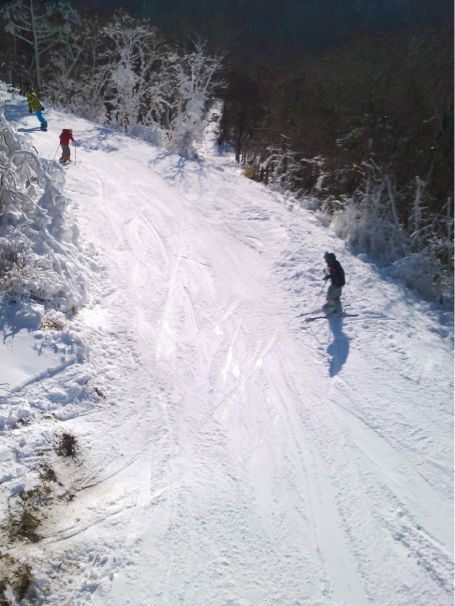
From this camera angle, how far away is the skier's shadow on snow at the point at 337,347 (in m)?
8.39

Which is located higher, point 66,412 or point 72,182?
point 72,182

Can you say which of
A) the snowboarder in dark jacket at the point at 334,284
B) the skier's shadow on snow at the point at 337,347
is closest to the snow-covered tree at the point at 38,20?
the snowboarder in dark jacket at the point at 334,284

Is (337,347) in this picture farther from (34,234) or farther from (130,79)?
(130,79)

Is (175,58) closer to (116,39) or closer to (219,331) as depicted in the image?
(116,39)

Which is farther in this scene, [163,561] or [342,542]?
[342,542]

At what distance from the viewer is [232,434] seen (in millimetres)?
6605

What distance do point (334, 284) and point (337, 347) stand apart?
4.72ft

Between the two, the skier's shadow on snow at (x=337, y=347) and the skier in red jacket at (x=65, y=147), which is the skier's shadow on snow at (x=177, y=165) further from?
the skier's shadow on snow at (x=337, y=347)

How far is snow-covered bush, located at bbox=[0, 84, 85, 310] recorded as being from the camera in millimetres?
7418

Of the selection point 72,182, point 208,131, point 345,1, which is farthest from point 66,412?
point 345,1

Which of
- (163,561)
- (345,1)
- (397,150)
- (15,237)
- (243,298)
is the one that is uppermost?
(345,1)

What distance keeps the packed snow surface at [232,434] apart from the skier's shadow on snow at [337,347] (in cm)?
4

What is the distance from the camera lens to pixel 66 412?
604 centimetres

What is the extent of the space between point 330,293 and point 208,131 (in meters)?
35.1
